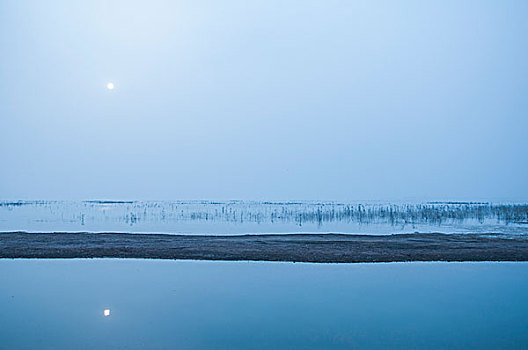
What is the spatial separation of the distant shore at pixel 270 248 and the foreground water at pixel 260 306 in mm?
1278

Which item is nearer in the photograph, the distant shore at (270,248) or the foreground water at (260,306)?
the foreground water at (260,306)

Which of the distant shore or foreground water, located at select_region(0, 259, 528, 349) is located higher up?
the distant shore

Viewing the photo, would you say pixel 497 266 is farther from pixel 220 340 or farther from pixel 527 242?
pixel 220 340

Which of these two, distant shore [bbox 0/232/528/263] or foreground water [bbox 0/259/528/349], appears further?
distant shore [bbox 0/232/528/263]

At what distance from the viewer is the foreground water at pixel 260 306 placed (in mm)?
6516

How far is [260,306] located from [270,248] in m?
7.04

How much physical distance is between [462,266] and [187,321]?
8476 mm

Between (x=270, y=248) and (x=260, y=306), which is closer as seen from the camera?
(x=260, y=306)

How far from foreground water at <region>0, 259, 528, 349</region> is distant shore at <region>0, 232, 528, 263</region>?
4.19ft

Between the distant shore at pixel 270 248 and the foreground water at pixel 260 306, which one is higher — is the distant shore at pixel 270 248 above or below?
above

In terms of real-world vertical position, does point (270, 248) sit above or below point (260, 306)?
above

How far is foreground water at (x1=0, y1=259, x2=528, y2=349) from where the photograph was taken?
257 inches

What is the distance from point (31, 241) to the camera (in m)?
16.9

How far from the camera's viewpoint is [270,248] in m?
15.4
